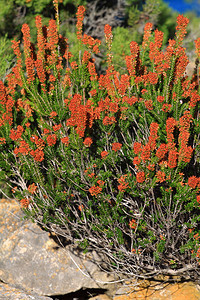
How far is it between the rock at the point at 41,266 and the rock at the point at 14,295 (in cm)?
18

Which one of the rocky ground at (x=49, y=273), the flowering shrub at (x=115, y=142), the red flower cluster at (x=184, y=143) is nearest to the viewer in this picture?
the red flower cluster at (x=184, y=143)

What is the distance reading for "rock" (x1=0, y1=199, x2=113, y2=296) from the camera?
423 cm

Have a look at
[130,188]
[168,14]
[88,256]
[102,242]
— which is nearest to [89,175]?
[130,188]

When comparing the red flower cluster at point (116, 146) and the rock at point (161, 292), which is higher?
the red flower cluster at point (116, 146)

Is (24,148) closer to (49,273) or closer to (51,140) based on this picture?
(51,140)

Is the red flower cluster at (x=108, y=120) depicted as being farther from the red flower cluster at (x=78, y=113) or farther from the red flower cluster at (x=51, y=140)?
the red flower cluster at (x=51, y=140)

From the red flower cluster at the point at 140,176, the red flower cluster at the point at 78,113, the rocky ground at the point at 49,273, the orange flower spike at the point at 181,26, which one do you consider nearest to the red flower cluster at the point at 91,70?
the red flower cluster at the point at 78,113

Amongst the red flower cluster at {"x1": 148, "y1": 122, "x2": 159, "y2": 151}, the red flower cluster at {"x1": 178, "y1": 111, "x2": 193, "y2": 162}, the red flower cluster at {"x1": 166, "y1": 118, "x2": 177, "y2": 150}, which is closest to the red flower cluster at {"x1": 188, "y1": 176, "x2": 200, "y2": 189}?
the red flower cluster at {"x1": 178, "y1": 111, "x2": 193, "y2": 162}

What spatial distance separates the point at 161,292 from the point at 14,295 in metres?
1.87

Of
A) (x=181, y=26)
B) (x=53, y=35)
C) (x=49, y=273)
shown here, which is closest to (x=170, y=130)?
(x=181, y=26)

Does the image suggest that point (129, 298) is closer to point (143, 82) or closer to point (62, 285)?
point (62, 285)

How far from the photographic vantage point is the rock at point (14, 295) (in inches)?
149

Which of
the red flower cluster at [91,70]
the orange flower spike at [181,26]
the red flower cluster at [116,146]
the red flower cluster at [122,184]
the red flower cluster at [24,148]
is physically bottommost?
the red flower cluster at [122,184]

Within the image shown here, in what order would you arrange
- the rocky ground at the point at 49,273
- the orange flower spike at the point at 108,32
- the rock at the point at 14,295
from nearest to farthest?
1. the orange flower spike at the point at 108,32
2. the rock at the point at 14,295
3. the rocky ground at the point at 49,273
